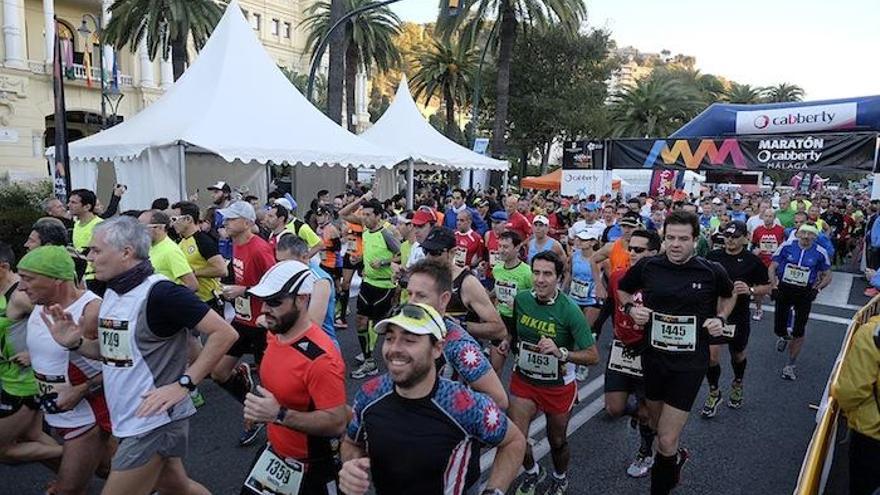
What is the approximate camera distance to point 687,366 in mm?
4086

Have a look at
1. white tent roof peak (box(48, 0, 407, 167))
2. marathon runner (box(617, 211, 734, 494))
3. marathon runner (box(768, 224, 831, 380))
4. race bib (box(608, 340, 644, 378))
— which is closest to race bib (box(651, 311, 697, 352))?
marathon runner (box(617, 211, 734, 494))

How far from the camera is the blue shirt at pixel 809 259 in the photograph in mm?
7422

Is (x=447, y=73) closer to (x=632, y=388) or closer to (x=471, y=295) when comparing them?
A: (x=632, y=388)

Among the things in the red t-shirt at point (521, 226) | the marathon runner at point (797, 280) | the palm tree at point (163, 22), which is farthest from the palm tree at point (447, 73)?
the marathon runner at point (797, 280)

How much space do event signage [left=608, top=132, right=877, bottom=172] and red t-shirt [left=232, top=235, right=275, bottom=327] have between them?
40.2 feet

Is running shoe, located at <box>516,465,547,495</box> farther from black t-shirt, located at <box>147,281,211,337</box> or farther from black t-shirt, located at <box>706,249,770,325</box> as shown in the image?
black t-shirt, located at <box>706,249,770,325</box>

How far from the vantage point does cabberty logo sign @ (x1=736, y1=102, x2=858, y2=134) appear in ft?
47.8

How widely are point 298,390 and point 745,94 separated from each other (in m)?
61.6

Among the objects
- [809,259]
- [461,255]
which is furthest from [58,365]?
[809,259]

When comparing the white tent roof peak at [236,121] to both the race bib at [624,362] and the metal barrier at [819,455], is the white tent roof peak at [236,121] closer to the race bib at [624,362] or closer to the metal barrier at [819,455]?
the race bib at [624,362]

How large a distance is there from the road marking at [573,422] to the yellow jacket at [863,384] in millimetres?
2233

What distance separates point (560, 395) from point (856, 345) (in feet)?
5.70

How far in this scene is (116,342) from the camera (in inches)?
116

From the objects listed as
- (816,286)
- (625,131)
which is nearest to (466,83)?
(625,131)
